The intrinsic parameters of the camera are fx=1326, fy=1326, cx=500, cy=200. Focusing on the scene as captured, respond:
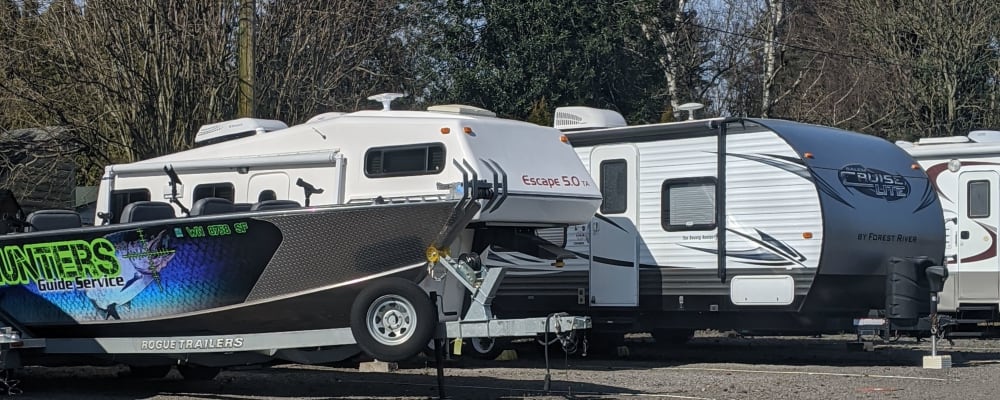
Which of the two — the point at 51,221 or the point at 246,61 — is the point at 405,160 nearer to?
the point at 51,221

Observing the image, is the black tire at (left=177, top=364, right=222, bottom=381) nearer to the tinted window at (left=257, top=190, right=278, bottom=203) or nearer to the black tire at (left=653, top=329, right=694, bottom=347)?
the tinted window at (left=257, top=190, right=278, bottom=203)

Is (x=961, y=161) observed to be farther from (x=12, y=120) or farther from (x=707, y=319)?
(x=12, y=120)

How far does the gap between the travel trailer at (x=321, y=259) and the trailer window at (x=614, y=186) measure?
3.00 metres

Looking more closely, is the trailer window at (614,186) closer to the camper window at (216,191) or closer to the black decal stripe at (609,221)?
the black decal stripe at (609,221)

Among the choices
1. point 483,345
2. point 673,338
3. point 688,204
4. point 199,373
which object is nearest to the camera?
point 199,373

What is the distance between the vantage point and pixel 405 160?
487 inches

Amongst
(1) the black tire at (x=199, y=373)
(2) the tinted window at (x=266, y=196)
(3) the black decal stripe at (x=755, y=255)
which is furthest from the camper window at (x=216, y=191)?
(3) the black decal stripe at (x=755, y=255)

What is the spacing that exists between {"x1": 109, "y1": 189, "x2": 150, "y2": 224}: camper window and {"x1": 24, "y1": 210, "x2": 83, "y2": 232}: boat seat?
7.29ft

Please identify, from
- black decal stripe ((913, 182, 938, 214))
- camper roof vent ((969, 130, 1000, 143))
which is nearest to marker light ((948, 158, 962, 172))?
camper roof vent ((969, 130, 1000, 143))

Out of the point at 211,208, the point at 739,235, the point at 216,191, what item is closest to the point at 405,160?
the point at 211,208

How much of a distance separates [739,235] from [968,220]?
18.4ft

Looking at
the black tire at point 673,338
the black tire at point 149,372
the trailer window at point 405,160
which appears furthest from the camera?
the black tire at point 673,338

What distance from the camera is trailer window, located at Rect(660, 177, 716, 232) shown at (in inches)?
591

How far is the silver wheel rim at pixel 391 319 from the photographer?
33.1ft
